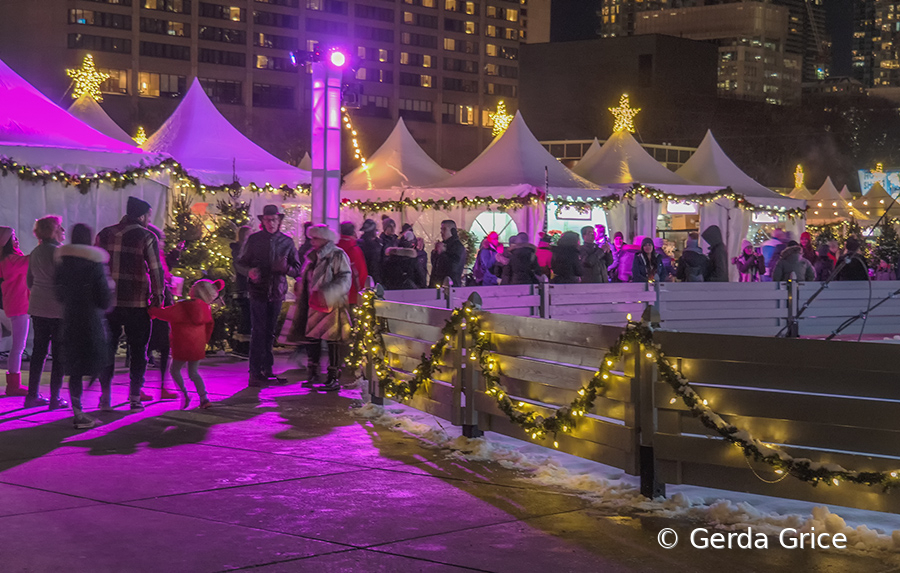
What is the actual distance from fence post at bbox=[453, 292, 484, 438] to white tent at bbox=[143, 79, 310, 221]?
1195 centimetres

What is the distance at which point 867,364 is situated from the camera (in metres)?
5.47

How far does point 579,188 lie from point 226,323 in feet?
37.9

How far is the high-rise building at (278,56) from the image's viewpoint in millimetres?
94250

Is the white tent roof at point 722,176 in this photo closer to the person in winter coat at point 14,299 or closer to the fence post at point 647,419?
the person in winter coat at point 14,299

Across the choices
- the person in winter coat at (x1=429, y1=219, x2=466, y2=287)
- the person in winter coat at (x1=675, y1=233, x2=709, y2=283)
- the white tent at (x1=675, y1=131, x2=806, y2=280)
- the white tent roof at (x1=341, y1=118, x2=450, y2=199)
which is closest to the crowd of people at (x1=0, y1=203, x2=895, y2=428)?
the person in winter coat at (x1=429, y1=219, x2=466, y2=287)

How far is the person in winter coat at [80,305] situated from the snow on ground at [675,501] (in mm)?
2922

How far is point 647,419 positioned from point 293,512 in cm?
220

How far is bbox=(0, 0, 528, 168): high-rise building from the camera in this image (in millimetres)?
94250

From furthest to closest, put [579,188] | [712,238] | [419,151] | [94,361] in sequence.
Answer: [419,151] → [579,188] → [712,238] → [94,361]

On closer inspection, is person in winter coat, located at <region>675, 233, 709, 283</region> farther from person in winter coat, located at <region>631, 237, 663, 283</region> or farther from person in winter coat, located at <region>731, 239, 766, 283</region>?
person in winter coat, located at <region>731, 239, 766, 283</region>

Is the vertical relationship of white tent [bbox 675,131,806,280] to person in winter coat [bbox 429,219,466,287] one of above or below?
above

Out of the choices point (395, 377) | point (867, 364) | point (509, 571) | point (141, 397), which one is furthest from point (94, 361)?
point (867, 364)

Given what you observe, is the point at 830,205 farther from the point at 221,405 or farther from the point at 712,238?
the point at 221,405

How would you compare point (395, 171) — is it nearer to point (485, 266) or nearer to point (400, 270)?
point (485, 266)
